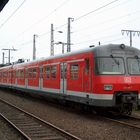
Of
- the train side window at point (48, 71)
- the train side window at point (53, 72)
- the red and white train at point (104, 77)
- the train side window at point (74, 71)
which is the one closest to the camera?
the red and white train at point (104, 77)

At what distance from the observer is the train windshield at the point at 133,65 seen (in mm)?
14102

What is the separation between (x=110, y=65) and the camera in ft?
44.9

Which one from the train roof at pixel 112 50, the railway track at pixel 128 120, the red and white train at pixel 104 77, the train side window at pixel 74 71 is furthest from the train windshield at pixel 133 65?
the train side window at pixel 74 71

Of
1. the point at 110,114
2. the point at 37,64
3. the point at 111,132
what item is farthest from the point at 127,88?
the point at 37,64

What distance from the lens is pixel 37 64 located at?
2286 cm

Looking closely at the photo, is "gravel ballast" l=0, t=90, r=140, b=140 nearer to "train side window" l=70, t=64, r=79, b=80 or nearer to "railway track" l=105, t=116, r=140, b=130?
"railway track" l=105, t=116, r=140, b=130

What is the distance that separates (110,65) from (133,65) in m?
1.13

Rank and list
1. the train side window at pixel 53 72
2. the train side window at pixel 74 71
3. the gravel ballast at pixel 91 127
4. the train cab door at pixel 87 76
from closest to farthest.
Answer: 1. the gravel ballast at pixel 91 127
2. the train cab door at pixel 87 76
3. the train side window at pixel 74 71
4. the train side window at pixel 53 72

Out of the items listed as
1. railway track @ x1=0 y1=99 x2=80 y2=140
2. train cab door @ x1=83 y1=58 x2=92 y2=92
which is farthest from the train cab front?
railway track @ x1=0 y1=99 x2=80 y2=140

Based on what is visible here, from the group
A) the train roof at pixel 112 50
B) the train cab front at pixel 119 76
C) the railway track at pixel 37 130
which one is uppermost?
the train roof at pixel 112 50

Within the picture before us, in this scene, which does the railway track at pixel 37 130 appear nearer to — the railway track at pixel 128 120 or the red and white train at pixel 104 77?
the red and white train at pixel 104 77

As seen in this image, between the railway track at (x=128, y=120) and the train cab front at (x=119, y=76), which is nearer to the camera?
the railway track at (x=128, y=120)

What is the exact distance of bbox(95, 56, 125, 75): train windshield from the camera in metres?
13.5

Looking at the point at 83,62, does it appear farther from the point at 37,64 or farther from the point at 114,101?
the point at 37,64
